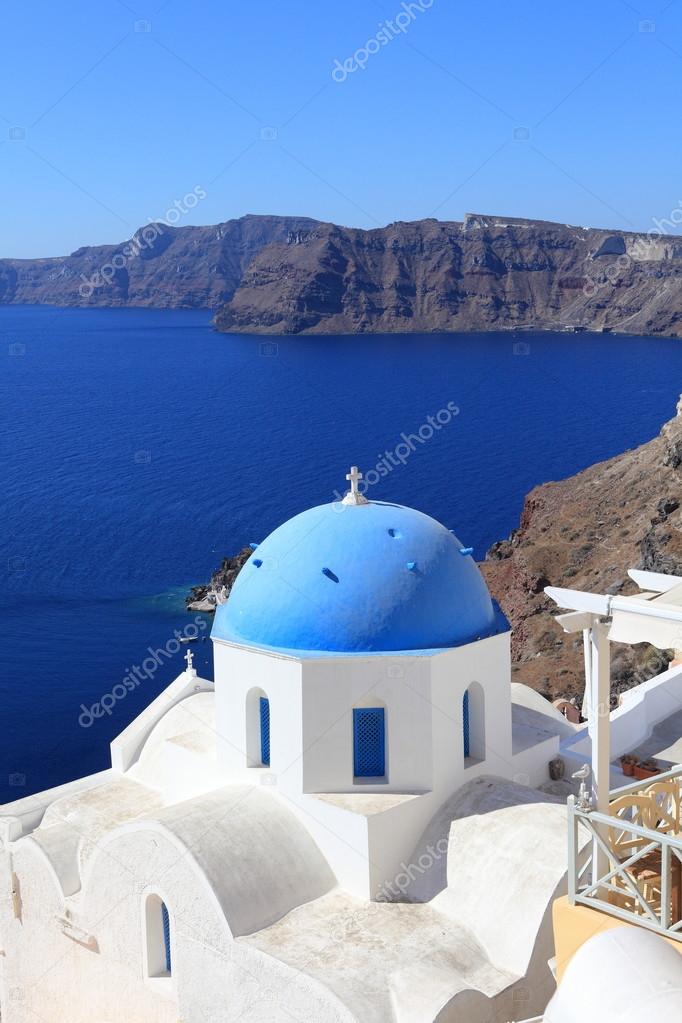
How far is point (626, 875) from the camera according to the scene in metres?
9.00

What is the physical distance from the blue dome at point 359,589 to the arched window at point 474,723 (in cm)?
89

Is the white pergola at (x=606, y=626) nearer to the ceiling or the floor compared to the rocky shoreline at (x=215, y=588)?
nearer to the ceiling

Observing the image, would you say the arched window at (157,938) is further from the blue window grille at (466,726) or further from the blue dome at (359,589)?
the blue window grille at (466,726)

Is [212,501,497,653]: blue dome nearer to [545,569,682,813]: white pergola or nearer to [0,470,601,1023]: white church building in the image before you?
[0,470,601,1023]: white church building

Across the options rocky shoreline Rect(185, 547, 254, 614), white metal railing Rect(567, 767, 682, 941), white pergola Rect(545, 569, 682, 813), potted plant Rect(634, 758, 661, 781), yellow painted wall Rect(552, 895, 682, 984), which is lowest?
rocky shoreline Rect(185, 547, 254, 614)

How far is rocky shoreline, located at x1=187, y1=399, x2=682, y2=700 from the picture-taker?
39.3 metres

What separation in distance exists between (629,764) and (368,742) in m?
4.56

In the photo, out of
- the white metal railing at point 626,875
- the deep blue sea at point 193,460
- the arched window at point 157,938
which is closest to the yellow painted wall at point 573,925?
the white metal railing at point 626,875

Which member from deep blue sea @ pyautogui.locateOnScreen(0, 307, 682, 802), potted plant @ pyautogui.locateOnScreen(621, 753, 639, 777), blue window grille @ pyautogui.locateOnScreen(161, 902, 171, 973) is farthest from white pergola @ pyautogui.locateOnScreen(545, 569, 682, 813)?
deep blue sea @ pyautogui.locateOnScreen(0, 307, 682, 802)

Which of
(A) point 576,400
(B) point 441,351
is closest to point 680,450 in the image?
(A) point 576,400

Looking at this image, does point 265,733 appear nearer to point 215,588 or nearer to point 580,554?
point 580,554

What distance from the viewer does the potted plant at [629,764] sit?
16.4 m

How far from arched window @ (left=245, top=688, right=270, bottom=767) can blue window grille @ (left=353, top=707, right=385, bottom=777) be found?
1279 millimetres

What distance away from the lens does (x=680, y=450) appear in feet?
162
